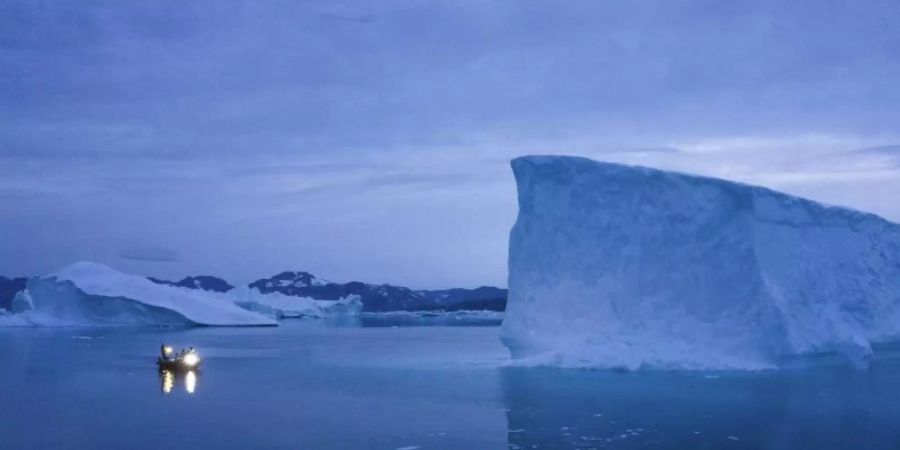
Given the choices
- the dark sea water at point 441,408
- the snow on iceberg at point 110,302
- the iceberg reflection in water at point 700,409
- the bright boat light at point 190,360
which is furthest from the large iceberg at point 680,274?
the snow on iceberg at point 110,302

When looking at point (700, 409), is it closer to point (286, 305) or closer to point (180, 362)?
point (180, 362)

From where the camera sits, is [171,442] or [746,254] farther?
[746,254]

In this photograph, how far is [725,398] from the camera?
13.6 metres

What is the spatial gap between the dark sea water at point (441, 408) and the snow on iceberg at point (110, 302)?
2969cm

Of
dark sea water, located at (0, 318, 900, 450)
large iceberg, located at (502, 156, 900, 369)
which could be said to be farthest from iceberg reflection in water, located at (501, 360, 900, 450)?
large iceberg, located at (502, 156, 900, 369)

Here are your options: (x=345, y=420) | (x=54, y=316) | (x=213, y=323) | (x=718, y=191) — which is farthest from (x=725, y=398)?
(x=54, y=316)

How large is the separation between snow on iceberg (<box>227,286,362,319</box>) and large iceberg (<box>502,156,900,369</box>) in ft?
192

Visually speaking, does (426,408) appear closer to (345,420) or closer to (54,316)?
(345,420)

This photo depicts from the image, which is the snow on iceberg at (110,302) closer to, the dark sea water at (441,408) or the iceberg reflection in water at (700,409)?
the dark sea water at (441,408)

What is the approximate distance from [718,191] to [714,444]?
11.6m

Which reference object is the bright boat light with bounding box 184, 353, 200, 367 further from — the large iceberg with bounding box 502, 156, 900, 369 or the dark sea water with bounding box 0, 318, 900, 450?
the large iceberg with bounding box 502, 156, 900, 369

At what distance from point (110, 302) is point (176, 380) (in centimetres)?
3572

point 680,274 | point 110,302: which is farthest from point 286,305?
point 680,274

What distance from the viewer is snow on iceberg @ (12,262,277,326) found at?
4962 cm
